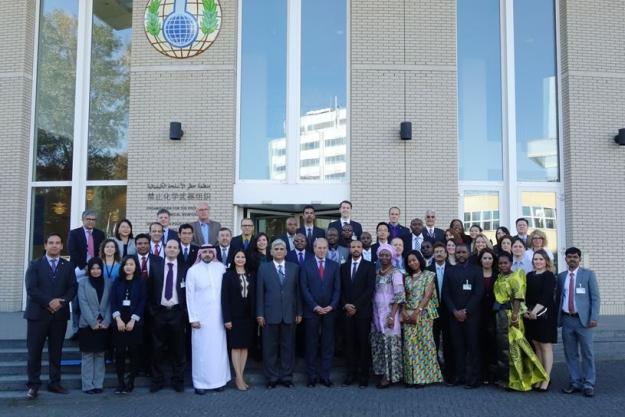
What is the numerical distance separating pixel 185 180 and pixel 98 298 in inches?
181

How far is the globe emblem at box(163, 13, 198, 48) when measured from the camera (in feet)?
39.8

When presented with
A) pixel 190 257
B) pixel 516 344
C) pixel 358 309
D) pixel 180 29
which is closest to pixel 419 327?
pixel 358 309

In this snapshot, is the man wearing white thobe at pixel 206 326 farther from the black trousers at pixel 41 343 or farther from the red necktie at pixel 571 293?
the red necktie at pixel 571 293

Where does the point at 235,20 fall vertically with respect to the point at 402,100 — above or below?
above

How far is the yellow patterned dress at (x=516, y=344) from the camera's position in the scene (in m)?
7.36

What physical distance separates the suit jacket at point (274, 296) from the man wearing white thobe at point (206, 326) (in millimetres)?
556

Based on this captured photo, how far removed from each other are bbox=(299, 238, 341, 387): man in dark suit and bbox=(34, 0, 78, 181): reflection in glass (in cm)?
717

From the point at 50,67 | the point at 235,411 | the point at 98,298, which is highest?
the point at 50,67

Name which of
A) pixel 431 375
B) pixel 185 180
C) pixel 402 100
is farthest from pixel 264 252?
pixel 402 100

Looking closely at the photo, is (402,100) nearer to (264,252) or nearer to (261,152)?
(261,152)

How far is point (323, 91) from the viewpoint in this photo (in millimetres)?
12383

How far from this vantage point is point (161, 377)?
305 inches

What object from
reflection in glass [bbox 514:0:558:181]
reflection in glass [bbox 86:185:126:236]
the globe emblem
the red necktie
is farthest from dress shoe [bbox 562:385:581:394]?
the globe emblem

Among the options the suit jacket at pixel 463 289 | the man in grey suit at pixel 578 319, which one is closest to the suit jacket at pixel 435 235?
the suit jacket at pixel 463 289
